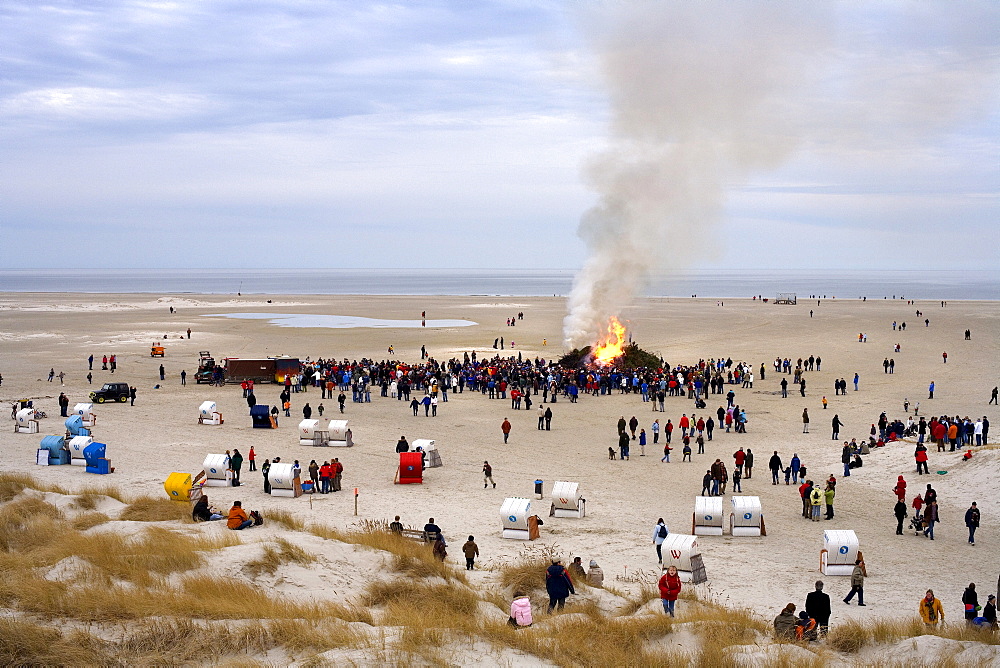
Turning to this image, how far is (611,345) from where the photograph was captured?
47.2 m

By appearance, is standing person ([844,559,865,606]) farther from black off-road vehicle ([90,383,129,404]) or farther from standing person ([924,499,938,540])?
black off-road vehicle ([90,383,129,404])

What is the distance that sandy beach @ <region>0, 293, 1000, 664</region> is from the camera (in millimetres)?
16438

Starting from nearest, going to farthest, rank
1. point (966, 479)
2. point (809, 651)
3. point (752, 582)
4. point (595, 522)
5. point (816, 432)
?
point (809, 651) → point (752, 582) → point (595, 522) → point (966, 479) → point (816, 432)

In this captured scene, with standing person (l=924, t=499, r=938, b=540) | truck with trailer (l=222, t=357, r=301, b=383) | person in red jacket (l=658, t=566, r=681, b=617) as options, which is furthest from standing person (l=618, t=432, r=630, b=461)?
truck with trailer (l=222, t=357, r=301, b=383)

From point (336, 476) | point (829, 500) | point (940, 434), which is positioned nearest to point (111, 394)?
point (336, 476)

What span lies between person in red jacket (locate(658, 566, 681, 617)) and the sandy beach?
187cm

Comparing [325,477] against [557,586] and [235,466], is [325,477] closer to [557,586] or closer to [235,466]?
[235,466]

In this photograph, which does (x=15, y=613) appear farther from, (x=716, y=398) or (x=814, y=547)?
(x=716, y=398)

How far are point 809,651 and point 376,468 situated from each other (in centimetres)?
1578

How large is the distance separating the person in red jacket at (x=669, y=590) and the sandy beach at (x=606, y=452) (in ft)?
6.14

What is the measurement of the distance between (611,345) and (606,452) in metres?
20.3

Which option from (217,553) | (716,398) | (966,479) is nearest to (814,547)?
(966,479)

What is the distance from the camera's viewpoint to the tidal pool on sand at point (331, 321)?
7875cm

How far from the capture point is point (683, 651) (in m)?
10.8
